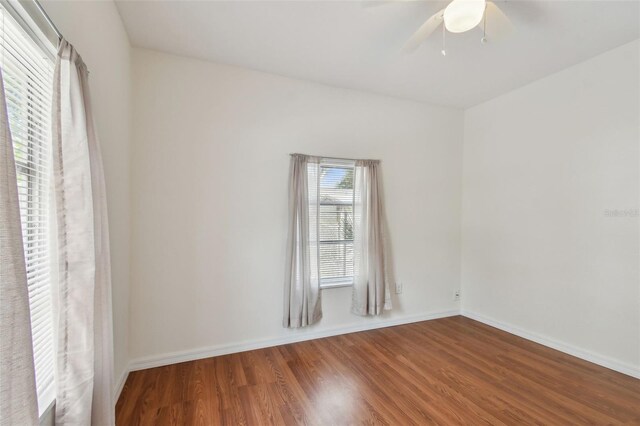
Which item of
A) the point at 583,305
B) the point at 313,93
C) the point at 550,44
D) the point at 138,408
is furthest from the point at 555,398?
the point at 313,93

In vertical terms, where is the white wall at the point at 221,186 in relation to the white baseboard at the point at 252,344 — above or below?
above

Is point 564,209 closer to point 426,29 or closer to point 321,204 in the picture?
point 426,29

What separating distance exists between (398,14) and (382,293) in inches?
106

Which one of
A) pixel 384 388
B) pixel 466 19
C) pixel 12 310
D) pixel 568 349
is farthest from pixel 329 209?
pixel 568 349

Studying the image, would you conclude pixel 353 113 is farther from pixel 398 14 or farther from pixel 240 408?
pixel 240 408

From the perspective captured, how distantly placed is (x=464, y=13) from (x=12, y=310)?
2.35 metres

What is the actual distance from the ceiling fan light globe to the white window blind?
2042 millimetres

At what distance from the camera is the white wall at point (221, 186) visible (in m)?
Answer: 2.45

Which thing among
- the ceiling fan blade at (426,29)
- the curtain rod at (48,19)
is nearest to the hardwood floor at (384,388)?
Result: the curtain rod at (48,19)

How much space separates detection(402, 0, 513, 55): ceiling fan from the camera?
5.16ft

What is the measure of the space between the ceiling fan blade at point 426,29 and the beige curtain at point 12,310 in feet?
7.17

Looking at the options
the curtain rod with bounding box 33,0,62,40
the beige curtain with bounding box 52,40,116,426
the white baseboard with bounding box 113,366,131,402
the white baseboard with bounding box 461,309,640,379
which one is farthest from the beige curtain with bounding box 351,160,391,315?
the curtain rod with bounding box 33,0,62,40

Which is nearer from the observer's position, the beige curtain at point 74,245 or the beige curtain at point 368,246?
the beige curtain at point 74,245

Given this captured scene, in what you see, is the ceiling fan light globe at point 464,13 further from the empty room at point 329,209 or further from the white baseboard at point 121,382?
the white baseboard at point 121,382
